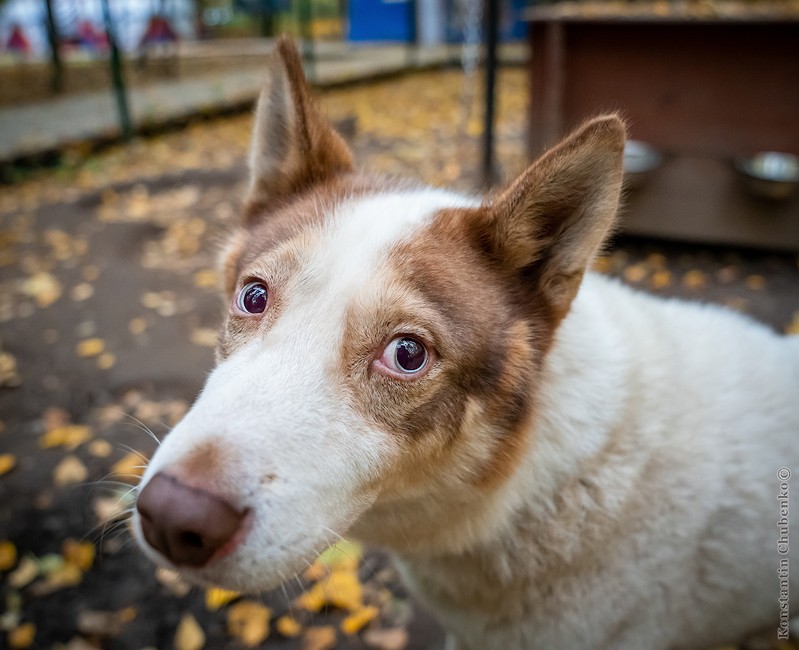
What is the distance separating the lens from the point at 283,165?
2.30 metres

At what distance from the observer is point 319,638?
9.18 feet

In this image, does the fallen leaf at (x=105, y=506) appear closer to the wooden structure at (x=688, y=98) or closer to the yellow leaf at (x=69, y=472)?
the yellow leaf at (x=69, y=472)

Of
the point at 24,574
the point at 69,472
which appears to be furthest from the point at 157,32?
the point at 24,574

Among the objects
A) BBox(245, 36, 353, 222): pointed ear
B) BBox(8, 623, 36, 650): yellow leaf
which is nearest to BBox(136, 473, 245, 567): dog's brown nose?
BBox(245, 36, 353, 222): pointed ear

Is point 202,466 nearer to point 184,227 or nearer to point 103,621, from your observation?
point 103,621

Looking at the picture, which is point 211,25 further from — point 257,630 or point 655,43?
point 257,630

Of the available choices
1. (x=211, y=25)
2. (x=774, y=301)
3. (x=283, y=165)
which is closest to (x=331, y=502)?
(x=283, y=165)

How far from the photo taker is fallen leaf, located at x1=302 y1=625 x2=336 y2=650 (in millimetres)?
2764

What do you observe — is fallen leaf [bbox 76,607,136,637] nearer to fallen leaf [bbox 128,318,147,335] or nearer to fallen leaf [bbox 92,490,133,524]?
fallen leaf [bbox 92,490,133,524]

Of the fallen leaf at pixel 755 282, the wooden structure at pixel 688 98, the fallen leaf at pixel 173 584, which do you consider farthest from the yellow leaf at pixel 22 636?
the fallen leaf at pixel 755 282

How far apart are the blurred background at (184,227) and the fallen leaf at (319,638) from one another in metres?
0.01

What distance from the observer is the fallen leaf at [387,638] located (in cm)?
280

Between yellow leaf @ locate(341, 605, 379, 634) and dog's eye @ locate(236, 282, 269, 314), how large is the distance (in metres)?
1.79

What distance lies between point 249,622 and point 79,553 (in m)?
1.02
